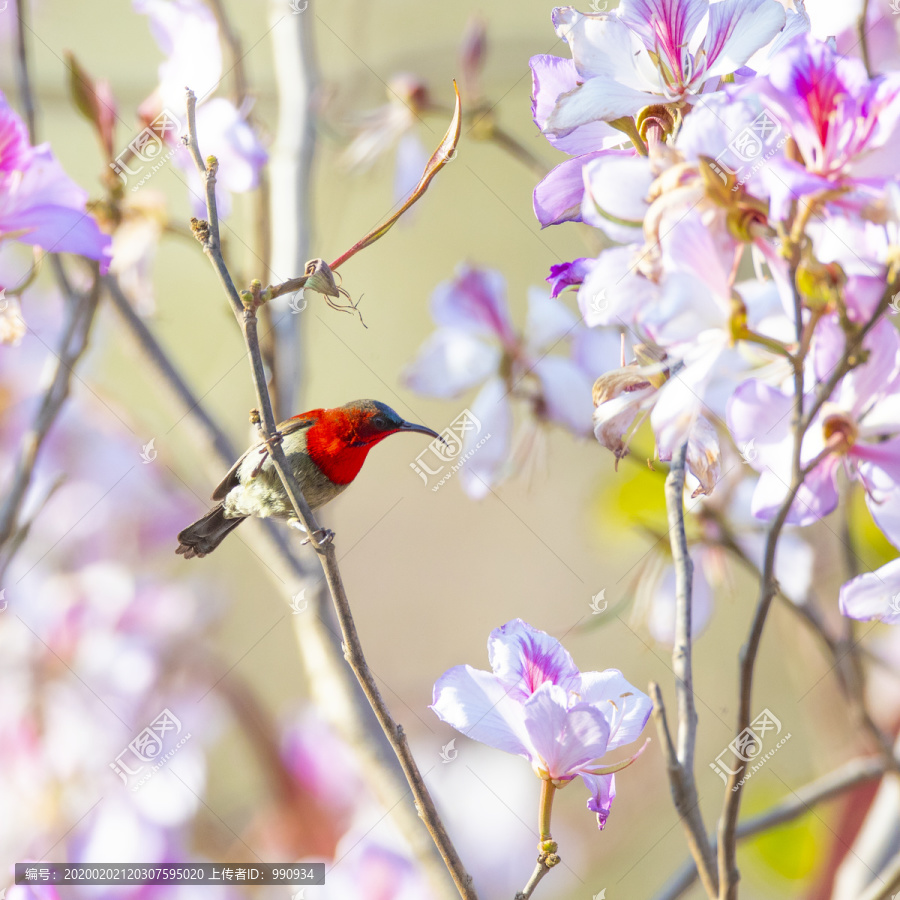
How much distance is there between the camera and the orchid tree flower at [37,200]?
43cm

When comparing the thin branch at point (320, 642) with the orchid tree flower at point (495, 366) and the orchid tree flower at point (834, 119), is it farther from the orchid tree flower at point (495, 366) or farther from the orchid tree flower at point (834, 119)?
the orchid tree flower at point (834, 119)

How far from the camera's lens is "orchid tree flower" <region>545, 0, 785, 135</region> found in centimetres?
37

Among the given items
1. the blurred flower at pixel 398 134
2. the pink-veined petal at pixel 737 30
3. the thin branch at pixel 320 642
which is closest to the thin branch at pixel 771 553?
the pink-veined petal at pixel 737 30

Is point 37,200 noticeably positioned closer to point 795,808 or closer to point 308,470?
point 308,470

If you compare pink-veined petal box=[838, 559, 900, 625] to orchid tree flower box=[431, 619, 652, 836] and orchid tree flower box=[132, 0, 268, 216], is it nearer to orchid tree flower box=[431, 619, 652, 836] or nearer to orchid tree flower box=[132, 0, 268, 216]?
orchid tree flower box=[431, 619, 652, 836]

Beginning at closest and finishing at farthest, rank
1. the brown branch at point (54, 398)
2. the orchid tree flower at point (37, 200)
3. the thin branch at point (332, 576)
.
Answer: the thin branch at point (332, 576)
the orchid tree flower at point (37, 200)
the brown branch at point (54, 398)

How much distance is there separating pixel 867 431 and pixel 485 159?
2.14 meters

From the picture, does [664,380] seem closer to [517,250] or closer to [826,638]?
[826,638]

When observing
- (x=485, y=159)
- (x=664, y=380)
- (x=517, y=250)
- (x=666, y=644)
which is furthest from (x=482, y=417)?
(x=485, y=159)

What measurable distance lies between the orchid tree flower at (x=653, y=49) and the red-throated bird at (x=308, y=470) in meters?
0.28

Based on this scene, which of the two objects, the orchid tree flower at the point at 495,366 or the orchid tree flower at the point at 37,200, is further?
the orchid tree flower at the point at 495,366

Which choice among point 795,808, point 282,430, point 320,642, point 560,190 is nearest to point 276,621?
point 320,642

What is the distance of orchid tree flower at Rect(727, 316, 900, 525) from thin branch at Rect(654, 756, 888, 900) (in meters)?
0.24

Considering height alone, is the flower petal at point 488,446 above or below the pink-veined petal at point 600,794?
above
